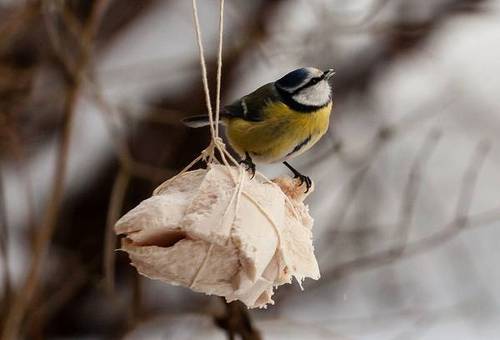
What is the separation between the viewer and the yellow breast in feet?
5.91

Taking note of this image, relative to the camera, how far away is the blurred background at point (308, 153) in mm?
2719

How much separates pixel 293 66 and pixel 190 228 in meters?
1.48

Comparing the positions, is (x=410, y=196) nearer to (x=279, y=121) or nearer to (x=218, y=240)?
(x=279, y=121)

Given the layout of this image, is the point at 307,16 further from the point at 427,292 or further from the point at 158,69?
the point at 427,292

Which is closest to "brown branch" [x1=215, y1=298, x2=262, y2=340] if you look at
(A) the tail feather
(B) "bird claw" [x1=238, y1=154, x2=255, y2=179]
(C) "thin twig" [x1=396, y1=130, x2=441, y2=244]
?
(B) "bird claw" [x1=238, y1=154, x2=255, y2=179]

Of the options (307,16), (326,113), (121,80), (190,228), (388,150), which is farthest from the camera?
(388,150)

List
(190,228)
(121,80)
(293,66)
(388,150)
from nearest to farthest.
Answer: (190,228), (293,66), (121,80), (388,150)

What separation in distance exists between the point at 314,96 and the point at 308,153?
1212 mm

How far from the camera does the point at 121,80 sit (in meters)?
3.44

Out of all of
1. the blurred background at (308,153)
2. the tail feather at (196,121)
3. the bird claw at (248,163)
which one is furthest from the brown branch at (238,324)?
the blurred background at (308,153)

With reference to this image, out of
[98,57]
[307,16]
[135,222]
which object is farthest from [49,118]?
[135,222]

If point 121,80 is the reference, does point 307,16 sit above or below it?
above

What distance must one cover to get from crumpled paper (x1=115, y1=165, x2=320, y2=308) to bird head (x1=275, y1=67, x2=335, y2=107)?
44cm

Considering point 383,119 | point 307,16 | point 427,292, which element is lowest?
point 427,292
